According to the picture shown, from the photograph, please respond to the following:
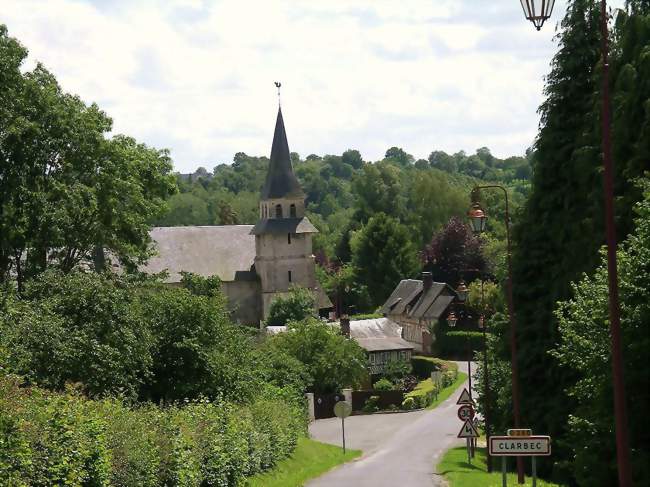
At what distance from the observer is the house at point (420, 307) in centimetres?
8694

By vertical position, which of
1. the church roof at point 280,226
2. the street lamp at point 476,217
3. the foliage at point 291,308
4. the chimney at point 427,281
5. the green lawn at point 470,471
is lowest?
the green lawn at point 470,471

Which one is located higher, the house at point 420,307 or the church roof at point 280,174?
the church roof at point 280,174

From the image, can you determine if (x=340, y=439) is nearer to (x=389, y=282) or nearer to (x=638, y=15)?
(x=638, y=15)

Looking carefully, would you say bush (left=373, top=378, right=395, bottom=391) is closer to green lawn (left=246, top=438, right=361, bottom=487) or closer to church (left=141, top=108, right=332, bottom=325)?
church (left=141, top=108, right=332, bottom=325)

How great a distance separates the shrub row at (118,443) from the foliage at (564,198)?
8.02 m

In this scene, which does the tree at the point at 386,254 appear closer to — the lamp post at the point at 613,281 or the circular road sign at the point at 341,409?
the circular road sign at the point at 341,409

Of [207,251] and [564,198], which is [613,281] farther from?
[207,251]

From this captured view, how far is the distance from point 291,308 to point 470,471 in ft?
165

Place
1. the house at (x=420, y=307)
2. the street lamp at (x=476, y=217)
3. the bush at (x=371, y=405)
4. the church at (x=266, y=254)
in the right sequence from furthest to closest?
1. the church at (x=266, y=254)
2. the house at (x=420, y=307)
3. the bush at (x=371, y=405)
4. the street lamp at (x=476, y=217)

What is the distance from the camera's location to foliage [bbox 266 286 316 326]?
270ft

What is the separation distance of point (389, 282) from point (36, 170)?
72.8 meters

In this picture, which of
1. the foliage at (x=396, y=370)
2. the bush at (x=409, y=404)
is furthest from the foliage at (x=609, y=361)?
the foliage at (x=396, y=370)

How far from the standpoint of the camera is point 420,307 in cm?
8981

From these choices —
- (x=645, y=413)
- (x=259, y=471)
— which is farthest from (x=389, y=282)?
(x=645, y=413)
